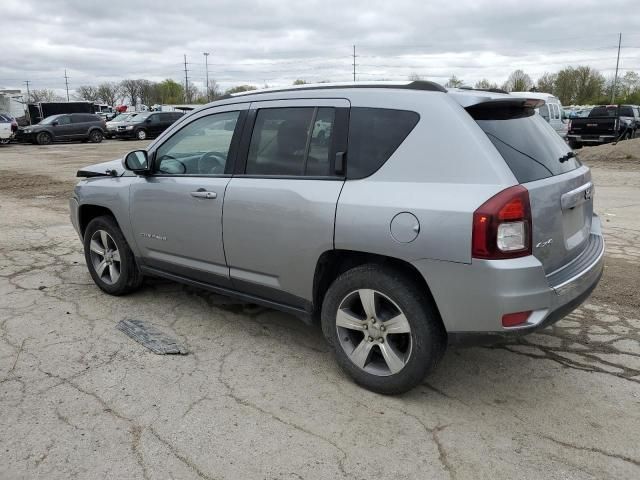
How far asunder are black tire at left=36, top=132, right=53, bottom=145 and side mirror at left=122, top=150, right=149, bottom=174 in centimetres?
2774

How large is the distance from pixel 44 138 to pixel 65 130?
1.15 meters

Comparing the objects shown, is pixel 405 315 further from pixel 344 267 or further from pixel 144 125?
pixel 144 125

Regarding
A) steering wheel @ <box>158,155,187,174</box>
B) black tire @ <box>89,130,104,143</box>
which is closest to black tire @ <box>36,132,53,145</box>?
black tire @ <box>89,130,104,143</box>

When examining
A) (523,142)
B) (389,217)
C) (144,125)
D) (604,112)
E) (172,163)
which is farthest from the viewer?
(144,125)

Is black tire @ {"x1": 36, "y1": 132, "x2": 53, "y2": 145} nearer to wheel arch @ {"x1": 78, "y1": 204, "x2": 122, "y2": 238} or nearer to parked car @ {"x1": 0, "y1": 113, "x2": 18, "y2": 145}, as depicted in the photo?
parked car @ {"x1": 0, "y1": 113, "x2": 18, "y2": 145}

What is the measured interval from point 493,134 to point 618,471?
1757 millimetres

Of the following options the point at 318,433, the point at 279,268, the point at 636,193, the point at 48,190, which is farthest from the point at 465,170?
the point at 48,190

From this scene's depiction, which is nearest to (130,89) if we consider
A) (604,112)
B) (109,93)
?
(109,93)

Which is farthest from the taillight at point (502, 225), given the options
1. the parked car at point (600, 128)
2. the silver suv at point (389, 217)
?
the parked car at point (600, 128)

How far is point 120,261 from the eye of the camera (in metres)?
4.79

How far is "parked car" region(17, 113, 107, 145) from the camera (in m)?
28.5

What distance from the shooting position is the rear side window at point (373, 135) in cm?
309

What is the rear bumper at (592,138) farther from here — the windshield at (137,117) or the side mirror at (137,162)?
the windshield at (137,117)

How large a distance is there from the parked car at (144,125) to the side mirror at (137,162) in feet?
94.8
